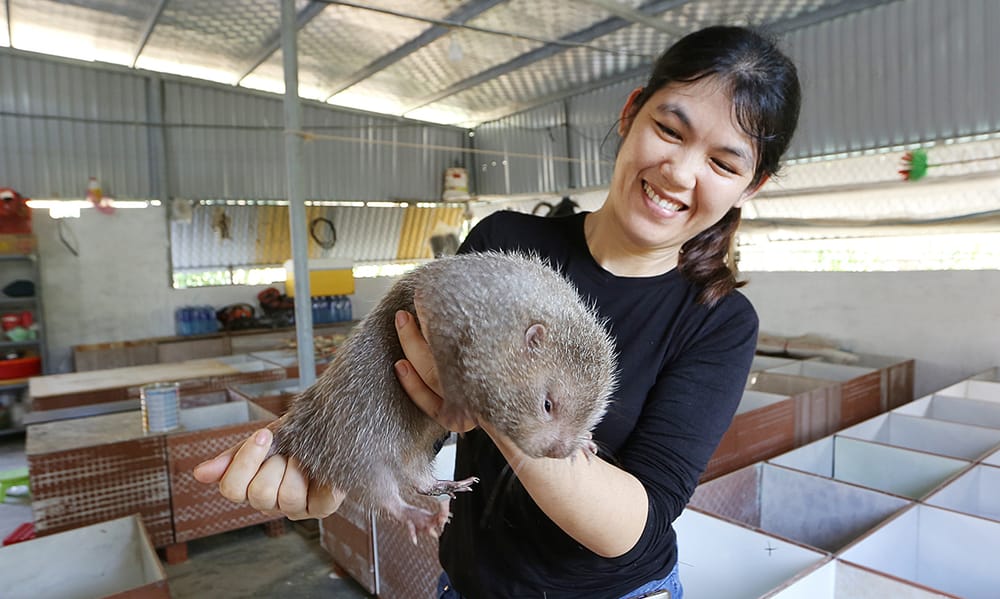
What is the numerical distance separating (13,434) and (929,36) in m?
11.6

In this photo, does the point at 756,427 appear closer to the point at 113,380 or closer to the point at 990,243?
the point at 990,243

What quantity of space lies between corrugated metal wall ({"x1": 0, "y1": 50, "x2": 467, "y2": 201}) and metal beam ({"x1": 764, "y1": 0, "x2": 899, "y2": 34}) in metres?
4.43

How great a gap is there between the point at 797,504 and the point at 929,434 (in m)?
1.44

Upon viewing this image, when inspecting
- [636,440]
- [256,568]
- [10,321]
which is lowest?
[256,568]

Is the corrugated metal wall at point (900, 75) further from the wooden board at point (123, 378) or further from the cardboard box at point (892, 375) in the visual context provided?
the wooden board at point (123, 378)

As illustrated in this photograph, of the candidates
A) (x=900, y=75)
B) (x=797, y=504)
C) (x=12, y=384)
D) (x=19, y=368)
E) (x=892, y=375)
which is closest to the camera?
(x=797, y=504)

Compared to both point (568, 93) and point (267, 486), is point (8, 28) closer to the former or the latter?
point (568, 93)

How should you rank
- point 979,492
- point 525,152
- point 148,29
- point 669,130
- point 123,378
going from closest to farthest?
point 669,130, point 979,492, point 123,378, point 148,29, point 525,152

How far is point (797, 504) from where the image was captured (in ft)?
9.96

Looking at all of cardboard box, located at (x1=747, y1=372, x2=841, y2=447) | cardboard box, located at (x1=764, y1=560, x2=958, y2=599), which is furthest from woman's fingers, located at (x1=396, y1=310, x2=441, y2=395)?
cardboard box, located at (x1=747, y1=372, x2=841, y2=447)

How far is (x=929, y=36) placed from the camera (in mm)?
5723

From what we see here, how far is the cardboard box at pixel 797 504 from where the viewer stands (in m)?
2.79

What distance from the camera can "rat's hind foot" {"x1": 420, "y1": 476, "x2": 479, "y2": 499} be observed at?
1140mm

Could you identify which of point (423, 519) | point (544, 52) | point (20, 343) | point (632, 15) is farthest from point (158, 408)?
point (544, 52)
